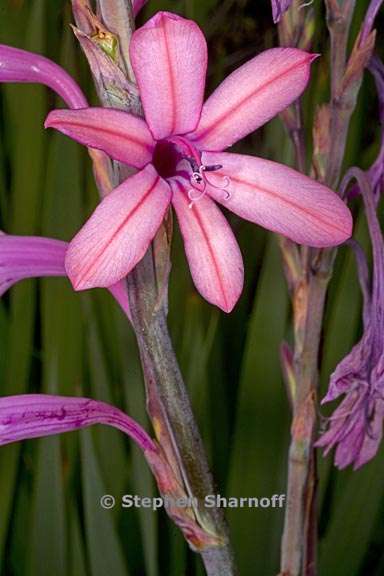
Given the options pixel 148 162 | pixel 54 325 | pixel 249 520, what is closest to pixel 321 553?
pixel 249 520

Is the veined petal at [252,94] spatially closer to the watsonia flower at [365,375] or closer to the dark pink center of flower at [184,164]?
the dark pink center of flower at [184,164]

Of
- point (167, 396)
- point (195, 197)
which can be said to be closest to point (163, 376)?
point (167, 396)

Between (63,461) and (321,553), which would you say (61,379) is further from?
(321,553)

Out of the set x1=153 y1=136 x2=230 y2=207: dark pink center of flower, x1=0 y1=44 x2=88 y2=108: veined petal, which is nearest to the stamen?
x1=153 y1=136 x2=230 y2=207: dark pink center of flower

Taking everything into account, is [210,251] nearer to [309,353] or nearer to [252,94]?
[252,94]

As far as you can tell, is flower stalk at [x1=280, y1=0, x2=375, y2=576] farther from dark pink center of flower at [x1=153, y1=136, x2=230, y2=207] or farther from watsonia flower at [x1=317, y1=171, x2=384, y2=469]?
dark pink center of flower at [x1=153, y1=136, x2=230, y2=207]

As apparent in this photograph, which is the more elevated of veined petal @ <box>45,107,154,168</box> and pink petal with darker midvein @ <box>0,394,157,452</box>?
veined petal @ <box>45,107,154,168</box>

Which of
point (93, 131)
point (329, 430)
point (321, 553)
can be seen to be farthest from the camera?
point (321, 553)
